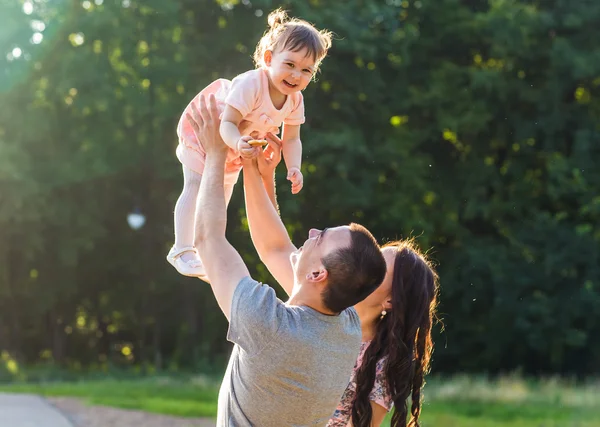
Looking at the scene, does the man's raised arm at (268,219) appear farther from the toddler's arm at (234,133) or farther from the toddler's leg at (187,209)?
the toddler's leg at (187,209)

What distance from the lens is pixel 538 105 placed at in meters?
21.5

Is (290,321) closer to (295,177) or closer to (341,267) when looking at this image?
(341,267)

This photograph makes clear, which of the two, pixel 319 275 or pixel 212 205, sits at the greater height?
pixel 212 205

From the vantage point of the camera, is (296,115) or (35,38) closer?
(296,115)

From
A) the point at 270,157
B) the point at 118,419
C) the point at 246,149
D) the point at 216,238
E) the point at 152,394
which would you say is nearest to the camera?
the point at 216,238

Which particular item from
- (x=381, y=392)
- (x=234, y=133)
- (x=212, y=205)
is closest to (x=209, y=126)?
(x=234, y=133)

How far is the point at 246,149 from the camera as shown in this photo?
3.05 metres

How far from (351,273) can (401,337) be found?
728 millimetres

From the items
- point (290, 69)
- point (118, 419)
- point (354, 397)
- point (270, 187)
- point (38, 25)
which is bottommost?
point (118, 419)

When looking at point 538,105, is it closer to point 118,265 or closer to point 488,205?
point 488,205

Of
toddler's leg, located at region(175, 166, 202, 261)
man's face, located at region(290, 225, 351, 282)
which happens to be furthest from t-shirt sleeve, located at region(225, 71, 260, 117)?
man's face, located at region(290, 225, 351, 282)

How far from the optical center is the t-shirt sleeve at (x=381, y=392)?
11.3ft

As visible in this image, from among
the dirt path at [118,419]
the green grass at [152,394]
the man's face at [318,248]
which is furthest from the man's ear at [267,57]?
the green grass at [152,394]

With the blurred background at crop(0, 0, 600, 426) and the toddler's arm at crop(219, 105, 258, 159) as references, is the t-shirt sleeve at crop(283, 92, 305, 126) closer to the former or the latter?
the toddler's arm at crop(219, 105, 258, 159)
